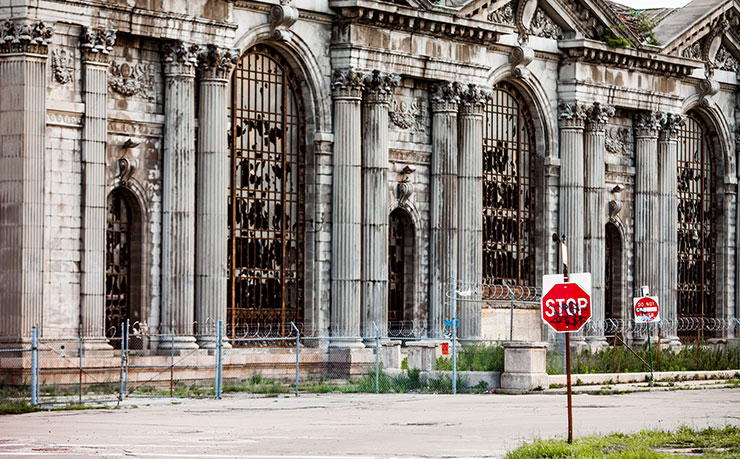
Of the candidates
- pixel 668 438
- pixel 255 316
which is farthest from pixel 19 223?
pixel 668 438

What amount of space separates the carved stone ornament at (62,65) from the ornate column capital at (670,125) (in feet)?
88.8

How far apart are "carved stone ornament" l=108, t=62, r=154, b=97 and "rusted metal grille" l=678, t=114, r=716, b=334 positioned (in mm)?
26550

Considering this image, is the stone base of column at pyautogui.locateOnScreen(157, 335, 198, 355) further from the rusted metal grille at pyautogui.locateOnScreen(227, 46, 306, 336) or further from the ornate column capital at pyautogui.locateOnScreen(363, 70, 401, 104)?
the ornate column capital at pyautogui.locateOnScreen(363, 70, 401, 104)

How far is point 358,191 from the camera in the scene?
4984cm

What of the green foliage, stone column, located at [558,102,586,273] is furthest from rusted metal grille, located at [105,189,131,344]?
stone column, located at [558,102,586,273]

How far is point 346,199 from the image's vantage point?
163 ft

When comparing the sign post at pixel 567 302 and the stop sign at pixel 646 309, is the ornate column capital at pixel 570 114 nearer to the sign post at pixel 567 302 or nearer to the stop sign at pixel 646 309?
the stop sign at pixel 646 309

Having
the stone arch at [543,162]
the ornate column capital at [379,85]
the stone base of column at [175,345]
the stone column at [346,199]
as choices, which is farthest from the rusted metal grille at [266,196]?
the stone arch at [543,162]

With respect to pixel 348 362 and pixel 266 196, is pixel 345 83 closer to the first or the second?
pixel 266 196

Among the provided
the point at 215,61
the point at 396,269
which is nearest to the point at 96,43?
the point at 215,61

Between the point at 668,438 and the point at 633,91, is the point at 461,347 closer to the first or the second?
the point at 633,91

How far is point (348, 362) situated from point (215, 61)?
380 inches

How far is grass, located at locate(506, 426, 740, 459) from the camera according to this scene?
2281cm

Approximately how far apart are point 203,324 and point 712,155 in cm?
2843
